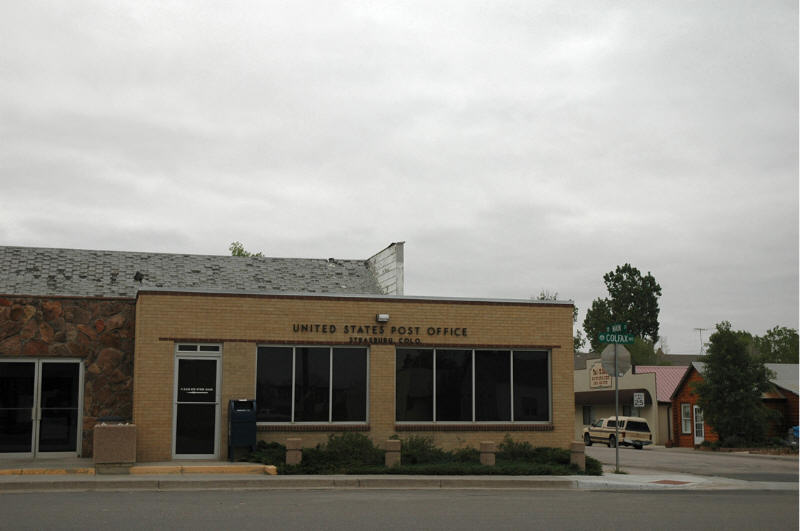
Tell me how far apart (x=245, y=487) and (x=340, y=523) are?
6.05 meters

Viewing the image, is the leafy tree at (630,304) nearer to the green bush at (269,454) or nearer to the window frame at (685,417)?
the window frame at (685,417)

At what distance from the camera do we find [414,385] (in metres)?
22.7

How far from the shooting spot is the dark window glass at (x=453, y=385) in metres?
22.8

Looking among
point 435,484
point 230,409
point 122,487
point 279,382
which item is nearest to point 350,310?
point 279,382

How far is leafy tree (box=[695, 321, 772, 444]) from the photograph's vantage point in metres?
41.2

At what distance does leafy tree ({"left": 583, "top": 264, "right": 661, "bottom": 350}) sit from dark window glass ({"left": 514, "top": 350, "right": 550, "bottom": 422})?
7497cm

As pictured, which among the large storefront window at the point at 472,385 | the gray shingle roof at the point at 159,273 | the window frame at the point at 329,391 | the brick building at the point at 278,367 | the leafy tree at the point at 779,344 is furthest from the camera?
the leafy tree at the point at 779,344

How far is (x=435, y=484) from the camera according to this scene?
1819 centimetres

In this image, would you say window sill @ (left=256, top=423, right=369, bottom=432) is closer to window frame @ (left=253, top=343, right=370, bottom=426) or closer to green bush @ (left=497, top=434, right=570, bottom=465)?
window frame @ (left=253, top=343, right=370, bottom=426)

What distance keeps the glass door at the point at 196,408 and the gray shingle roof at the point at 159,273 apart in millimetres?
4350

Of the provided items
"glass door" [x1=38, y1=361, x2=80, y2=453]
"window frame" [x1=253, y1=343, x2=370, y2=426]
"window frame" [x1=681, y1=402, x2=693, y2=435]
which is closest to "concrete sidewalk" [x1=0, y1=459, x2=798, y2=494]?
"glass door" [x1=38, y1=361, x2=80, y2=453]

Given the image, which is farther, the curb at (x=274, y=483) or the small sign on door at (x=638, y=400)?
the small sign on door at (x=638, y=400)

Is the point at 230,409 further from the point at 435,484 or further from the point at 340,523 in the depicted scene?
the point at 340,523

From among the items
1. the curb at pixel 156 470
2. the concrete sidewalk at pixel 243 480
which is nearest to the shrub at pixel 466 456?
the concrete sidewalk at pixel 243 480
